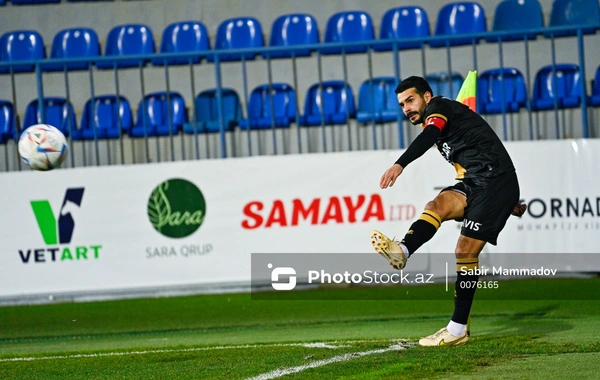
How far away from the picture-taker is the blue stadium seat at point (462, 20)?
13898mm

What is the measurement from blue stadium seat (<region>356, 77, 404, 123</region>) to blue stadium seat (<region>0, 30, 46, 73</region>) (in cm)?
525

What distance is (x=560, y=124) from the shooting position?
13.1m

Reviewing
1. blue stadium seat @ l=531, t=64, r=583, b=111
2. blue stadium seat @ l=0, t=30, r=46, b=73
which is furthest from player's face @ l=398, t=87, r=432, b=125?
blue stadium seat @ l=0, t=30, r=46, b=73

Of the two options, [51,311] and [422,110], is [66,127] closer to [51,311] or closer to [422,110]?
[51,311]

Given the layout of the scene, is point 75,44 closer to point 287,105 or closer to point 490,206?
point 287,105

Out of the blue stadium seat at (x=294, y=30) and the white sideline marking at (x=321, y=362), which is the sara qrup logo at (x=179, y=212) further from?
the white sideline marking at (x=321, y=362)

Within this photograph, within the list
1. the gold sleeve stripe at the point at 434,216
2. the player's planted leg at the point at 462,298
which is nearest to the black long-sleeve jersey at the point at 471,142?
the gold sleeve stripe at the point at 434,216

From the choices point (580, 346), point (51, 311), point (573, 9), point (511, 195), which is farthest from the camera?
point (573, 9)

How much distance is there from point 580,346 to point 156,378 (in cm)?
305

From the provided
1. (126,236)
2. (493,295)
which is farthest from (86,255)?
(493,295)

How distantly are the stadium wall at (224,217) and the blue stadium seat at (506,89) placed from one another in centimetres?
172

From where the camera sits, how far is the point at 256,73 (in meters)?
14.4

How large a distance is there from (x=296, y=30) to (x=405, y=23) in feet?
5.73

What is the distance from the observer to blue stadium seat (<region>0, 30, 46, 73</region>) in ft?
46.4
